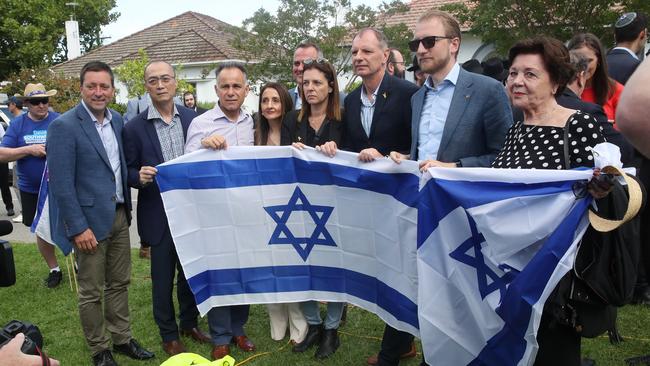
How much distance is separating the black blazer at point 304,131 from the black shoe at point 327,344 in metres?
1.52

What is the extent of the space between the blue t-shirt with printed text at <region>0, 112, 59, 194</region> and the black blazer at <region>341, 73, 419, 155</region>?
13.3 ft

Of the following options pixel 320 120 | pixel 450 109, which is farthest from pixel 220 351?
pixel 450 109

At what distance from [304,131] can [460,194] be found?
1.71 metres

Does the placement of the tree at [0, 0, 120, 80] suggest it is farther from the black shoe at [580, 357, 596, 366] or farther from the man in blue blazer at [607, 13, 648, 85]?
the black shoe at [580, 357, 596, 366]

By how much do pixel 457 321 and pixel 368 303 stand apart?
103 centimetres

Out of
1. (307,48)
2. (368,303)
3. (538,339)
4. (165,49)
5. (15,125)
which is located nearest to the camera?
(538,339)

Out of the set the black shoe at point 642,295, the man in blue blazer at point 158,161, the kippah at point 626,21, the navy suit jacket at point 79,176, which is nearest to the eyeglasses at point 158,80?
the man in blue blazer at point 158,161

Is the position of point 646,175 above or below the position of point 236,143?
below

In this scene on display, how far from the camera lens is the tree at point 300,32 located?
60.1ft

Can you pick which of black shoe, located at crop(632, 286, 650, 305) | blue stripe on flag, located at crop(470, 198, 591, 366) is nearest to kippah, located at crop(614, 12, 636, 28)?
black shoe, located at crop(632, 286, 650, 305)

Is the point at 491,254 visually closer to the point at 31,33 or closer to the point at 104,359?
the point at 104,359

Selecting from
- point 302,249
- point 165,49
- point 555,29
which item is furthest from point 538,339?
point 165,49

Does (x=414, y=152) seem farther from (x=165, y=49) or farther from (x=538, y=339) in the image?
(x=165, y=49)

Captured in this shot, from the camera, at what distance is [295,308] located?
4.55m
